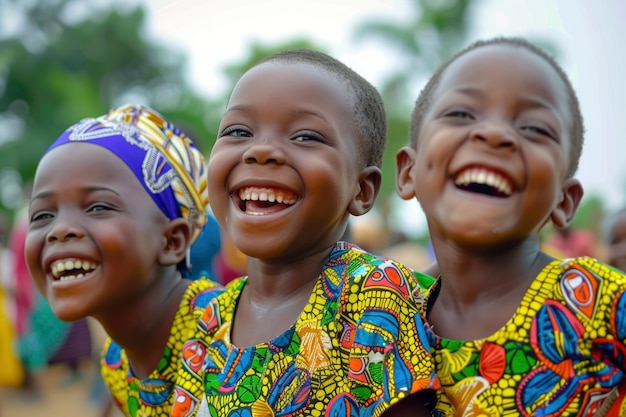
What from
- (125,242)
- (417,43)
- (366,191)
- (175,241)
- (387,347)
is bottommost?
(387,347)

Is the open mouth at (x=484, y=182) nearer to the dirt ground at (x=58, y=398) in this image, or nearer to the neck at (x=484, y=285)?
the neck at (x=484, y=285)

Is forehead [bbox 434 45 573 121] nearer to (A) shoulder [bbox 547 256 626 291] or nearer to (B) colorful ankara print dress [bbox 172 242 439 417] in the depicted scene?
(A) shoulder [bbox 547 256 626 291]

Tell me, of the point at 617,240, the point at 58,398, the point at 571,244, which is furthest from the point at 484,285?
the point at 58,398

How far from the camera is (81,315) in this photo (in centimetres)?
296

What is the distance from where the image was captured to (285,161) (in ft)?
7.89

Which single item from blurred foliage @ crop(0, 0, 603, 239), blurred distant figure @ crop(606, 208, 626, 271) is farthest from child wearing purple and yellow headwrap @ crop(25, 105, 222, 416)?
blurred foliage @ crop(0, 0, 603, 239)

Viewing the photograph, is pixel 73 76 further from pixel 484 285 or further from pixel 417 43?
pixel 484 285

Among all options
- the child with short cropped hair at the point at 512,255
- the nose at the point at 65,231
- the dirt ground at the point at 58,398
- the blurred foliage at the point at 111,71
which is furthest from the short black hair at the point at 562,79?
the blurred foliage at the point at 111,71

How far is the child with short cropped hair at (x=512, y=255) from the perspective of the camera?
2.10 meters

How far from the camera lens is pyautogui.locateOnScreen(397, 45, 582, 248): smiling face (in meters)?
2.18

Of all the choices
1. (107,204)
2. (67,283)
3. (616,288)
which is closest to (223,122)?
(107,204)

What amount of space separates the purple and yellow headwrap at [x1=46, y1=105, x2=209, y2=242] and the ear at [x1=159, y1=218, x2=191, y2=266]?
4 cm

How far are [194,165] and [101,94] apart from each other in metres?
29.8

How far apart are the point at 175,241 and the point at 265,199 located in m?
0.95
